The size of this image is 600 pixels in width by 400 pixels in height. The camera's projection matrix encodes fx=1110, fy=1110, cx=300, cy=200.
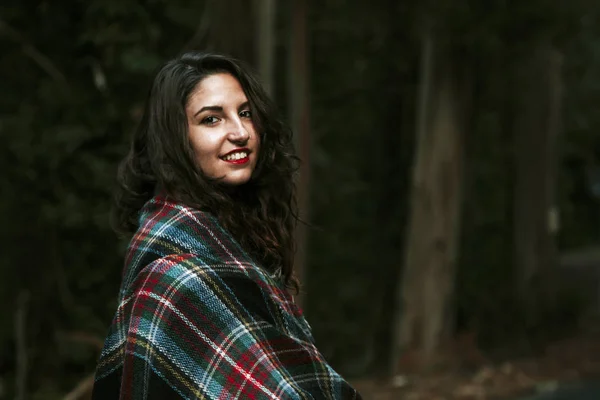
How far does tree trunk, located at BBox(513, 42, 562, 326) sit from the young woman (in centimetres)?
1191

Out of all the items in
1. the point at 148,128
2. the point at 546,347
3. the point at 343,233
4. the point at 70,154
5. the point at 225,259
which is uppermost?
the point at 148,128

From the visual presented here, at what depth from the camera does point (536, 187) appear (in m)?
15.4

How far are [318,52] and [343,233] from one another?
3.09 m

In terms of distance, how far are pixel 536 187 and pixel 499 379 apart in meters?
5.59

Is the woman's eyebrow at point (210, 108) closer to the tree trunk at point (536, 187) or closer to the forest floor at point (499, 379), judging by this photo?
the forest floor at point (499, 379)

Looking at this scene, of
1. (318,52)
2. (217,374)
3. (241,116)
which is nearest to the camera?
(217,374)

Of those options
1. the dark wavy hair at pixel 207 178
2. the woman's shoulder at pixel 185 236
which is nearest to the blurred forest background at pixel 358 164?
the dark wavy hair at pixel 207 178

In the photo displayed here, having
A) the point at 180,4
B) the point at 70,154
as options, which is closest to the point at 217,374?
the point at 70,154

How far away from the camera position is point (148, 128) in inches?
123

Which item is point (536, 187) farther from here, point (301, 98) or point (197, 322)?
point (197, 322)

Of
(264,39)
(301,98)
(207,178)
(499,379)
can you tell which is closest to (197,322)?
(207,178)

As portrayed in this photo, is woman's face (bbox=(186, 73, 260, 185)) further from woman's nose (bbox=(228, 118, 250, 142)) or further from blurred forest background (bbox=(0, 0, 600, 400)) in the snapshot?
blurred forest background (bbox=(0, 0, 600, 400))

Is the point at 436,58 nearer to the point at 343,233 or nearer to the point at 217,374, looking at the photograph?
the point at 343,233

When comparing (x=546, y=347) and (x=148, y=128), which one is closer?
(x=148, y=128)
